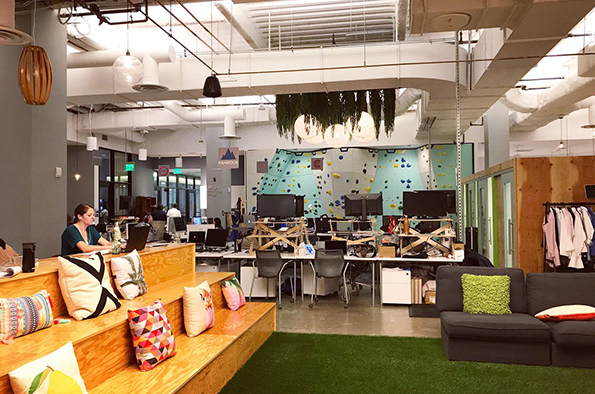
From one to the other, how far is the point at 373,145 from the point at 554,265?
9318mm

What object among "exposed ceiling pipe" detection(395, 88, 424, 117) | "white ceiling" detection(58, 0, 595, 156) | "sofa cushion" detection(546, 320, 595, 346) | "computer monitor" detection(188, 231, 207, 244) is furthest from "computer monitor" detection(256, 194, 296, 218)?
"sofa cushion" detection(546, 320, 595, 346)

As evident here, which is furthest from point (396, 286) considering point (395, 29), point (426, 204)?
point (395, 29)

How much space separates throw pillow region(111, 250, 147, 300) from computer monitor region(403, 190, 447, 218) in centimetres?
517

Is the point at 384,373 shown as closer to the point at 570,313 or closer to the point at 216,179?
the point at 570,313

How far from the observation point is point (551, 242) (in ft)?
24.9

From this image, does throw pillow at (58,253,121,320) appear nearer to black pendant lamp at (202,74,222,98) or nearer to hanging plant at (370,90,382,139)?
black pendant lamp at (202,74,222,98)

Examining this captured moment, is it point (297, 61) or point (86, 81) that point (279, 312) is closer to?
point (297, 61)

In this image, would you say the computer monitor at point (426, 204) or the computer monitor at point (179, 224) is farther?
the computer monitor at point (179, 224)

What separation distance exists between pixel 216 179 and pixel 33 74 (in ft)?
40.0

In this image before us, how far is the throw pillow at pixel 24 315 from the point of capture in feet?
10.3

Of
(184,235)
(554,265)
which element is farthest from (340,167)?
(554,265)

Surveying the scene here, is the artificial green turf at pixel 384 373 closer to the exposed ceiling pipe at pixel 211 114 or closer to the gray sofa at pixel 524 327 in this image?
the gray sofa at pixel 524 327

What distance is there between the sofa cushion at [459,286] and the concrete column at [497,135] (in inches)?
308

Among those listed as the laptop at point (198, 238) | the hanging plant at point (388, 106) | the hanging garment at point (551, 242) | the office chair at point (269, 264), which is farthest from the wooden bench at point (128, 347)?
the hanging plant at point (388, 106)
